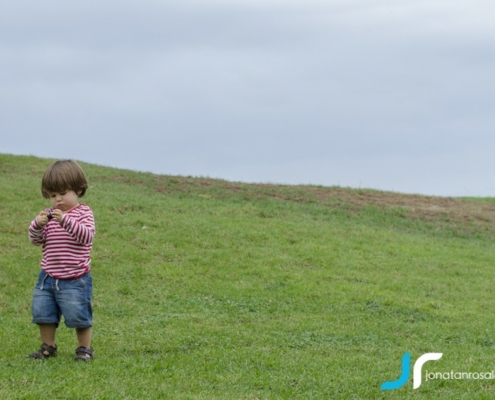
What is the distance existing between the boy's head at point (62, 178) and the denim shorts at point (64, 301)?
769mm

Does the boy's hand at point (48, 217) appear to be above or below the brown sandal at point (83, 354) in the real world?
above

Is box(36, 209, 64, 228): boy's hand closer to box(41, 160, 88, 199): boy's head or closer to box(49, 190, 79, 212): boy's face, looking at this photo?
box(49, 190, 79, 212): boy's face

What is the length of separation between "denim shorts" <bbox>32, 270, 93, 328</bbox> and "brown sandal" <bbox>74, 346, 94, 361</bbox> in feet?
0.78

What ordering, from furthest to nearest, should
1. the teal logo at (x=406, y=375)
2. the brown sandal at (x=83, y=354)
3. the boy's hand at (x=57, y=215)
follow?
the brown sandal at (x=83, y=354) < the boy's hand at (x=57, y=215) < the teal logo at (x=406, y=375)

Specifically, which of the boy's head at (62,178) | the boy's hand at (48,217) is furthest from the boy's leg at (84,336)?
the boy's head at (62,178)

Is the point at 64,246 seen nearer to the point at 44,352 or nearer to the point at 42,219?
the point at 42,219

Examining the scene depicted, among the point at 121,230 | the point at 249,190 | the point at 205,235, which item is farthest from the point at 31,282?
the point at 249,190

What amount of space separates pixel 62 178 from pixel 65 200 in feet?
0.67

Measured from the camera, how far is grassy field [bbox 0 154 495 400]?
645cm

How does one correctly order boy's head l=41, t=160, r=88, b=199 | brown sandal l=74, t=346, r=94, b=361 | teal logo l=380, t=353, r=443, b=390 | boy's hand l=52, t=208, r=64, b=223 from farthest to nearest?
brown sandal l=74, t=346, r=94, b=361, boy's head l=41, t=160, r=88, b=199, boy's hand l=52, t=208, r=64, b=223, teal logo l=380, t=353, r=443, b=390

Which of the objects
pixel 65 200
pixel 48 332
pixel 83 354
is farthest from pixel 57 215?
pixel 83 354

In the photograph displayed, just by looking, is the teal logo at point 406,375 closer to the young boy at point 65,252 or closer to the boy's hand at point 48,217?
the young boy at point 65,252

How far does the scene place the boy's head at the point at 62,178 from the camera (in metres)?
6.78

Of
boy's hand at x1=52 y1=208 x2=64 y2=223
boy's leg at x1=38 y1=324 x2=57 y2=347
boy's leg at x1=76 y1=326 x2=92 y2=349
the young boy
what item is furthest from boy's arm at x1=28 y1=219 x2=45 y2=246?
boy's leg at x1=76 y1=326 x2=92 y2=349
